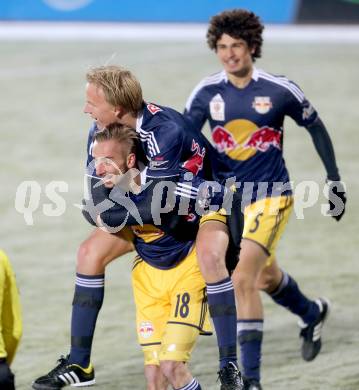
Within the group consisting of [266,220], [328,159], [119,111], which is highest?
[119,111]

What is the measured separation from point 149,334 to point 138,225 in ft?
2.04

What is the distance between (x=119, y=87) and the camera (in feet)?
20.2

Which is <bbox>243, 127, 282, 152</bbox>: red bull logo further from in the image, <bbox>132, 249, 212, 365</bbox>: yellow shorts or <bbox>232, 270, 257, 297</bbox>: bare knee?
<bbox>132, 249, 212, 365</bbox>: yellow shorts

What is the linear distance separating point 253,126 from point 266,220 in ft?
2.11

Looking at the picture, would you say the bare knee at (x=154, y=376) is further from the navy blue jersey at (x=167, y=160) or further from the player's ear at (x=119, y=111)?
the player's ear at (x=119, y=111)

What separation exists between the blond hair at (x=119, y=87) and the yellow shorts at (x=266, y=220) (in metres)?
1.71

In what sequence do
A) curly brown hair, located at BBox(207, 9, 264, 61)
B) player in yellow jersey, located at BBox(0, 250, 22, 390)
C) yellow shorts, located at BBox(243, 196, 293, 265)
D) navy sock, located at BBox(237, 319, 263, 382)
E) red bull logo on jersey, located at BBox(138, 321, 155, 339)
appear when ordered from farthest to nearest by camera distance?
curly brown hair, located at BBox(207, 9, 264, 61), yellow shorts, located at BBox(243, 196, 293, 265), navy sock, located at BBox(237, 319, 263, 382), red bull logo on jersey, located at BBox(138, 321, 155, 339), player in yellow jersey, located at BBox(0, 250, 22, 390)

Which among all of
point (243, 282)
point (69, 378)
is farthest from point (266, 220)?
point (69, 378)

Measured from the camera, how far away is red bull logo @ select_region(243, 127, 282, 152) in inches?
310

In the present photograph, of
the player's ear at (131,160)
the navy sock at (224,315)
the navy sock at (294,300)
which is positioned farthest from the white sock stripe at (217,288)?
the navy sock at (294,300)

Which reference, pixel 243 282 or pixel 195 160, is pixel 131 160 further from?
pixel 243 282

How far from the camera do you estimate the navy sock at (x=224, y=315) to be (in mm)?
6184

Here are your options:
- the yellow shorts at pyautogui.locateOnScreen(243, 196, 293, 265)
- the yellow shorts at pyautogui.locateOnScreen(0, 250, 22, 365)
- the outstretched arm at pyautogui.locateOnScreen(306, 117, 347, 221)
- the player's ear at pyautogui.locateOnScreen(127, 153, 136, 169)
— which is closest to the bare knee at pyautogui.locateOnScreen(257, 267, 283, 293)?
the yellow shorts at pyautogui.locateOnScreen(243, 196, 293, 265)

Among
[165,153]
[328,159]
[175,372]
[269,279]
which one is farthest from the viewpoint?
[269,279]
